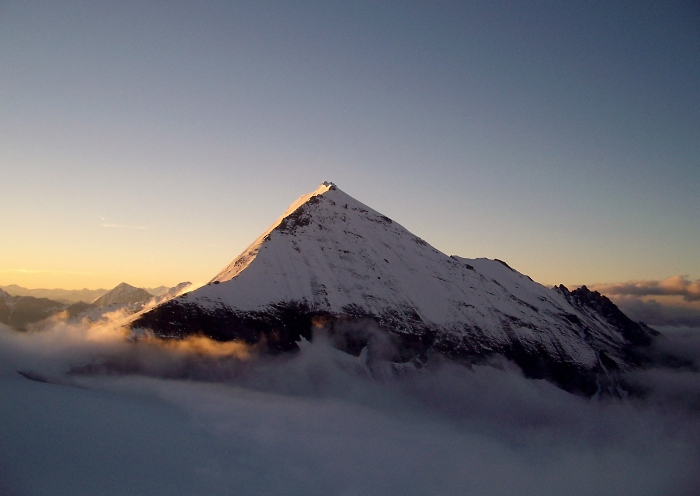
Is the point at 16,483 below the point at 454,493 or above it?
above

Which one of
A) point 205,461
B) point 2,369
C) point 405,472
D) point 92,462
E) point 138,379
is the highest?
point 2,369

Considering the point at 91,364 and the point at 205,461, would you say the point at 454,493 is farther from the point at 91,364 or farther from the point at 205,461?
the point at 91,364

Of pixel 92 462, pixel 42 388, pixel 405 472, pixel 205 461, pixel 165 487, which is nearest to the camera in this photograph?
pixel 42 388

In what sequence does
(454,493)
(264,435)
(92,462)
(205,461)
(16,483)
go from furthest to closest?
(454,493), (264,435), (205,461), (92,462), (16,483)

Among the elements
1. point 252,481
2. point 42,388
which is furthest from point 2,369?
point 252,481

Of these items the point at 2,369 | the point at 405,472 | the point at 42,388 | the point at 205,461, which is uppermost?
the point at 2,369

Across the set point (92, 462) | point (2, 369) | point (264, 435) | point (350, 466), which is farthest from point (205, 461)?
point (350, 466)

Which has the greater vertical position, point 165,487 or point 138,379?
point 165,487

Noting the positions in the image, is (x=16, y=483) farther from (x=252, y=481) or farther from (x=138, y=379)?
(x=138, y=379)

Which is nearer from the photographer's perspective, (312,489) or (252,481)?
(252,481)
